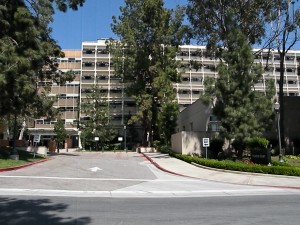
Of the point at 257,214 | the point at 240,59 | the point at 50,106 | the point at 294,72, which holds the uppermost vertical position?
the point at 294,72

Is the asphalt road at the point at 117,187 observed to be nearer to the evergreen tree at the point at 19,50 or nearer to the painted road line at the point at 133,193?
the painted road line at the point at 133,193

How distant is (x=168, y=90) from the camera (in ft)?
171

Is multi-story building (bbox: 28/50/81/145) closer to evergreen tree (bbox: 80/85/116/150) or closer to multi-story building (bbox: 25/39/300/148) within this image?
multi-story building (bbox: 25/39/300/148)

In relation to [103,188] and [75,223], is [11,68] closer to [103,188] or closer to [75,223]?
[103,188]

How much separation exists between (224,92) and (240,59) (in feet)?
8.40

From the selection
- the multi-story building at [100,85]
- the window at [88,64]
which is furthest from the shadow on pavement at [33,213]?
the window at [88,64]

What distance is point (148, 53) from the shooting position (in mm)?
55125

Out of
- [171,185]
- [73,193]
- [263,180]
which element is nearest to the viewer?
[73,193]

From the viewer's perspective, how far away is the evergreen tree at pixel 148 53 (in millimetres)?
53344

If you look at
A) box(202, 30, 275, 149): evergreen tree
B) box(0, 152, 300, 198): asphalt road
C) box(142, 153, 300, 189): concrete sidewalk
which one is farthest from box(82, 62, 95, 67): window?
box(0, 152, 300, 198): asphalt road

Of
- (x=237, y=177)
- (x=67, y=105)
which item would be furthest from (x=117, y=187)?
(x=67, y=105)

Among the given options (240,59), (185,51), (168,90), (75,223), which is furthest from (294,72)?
(75,223)

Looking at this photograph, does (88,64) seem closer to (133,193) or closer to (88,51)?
(88,51)

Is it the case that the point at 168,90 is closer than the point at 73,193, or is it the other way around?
the point at 73,193
